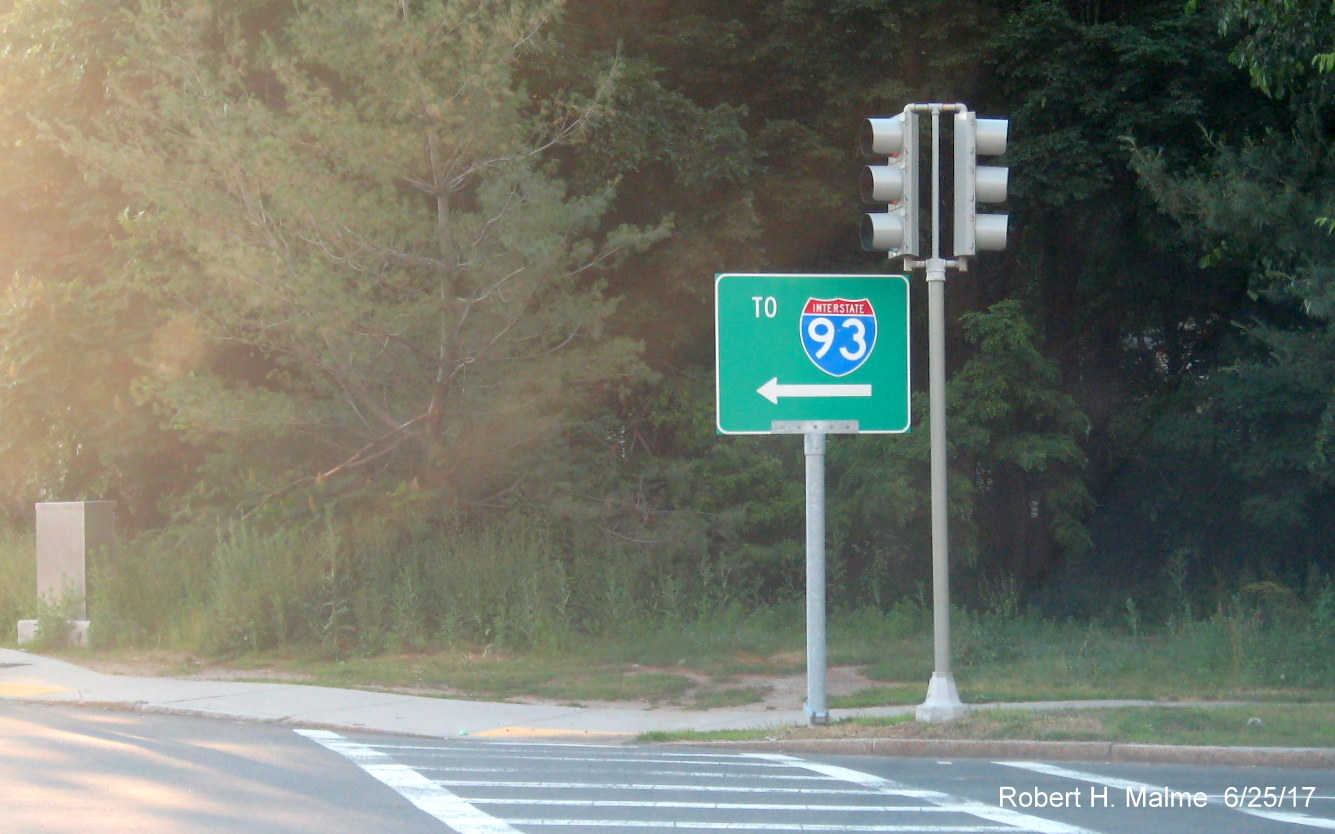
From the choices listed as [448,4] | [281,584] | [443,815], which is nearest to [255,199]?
[448,4]

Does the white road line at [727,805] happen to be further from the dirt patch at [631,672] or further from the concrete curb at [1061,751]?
the dirt patch at [631,672]

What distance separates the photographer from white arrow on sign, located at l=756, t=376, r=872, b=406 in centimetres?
1148

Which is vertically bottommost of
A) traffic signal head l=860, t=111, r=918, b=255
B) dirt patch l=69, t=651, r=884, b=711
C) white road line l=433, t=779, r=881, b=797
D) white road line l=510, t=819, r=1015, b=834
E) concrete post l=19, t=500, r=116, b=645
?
dirt patch l=69, t=651, r=884, b=711

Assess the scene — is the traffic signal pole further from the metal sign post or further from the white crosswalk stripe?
the white crosswalk stripe

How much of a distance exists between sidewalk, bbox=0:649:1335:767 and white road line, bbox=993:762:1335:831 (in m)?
0.43

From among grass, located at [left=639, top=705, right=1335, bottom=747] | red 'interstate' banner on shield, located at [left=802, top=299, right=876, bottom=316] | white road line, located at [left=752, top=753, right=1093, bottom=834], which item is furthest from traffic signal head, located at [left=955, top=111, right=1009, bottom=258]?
white road line, located at [left=752, top=753, right=1093, bottom=834]

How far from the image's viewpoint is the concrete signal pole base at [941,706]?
1087 centimetres

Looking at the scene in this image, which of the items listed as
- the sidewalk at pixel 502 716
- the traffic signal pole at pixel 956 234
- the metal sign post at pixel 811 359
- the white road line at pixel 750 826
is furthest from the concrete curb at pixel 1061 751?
the white road line at pixel 750 826

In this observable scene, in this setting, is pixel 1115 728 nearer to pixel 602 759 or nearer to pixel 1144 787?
pixel 1144 787

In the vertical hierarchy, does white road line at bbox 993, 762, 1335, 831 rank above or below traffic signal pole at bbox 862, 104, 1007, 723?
below

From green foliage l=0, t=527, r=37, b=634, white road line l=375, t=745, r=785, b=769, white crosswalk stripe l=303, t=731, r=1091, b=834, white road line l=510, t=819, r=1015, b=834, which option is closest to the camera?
white road line l=510, t=819, r=1015, b=834

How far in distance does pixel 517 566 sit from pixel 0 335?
9.04 m

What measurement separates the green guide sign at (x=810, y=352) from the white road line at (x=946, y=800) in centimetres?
307

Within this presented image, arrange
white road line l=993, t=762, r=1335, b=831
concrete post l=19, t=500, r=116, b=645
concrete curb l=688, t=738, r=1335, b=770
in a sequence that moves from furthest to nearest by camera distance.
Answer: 1. concrete post l=19, t=500, r=116, b=645
2. concrete curb l=688, t=738, r=1335, b=770
3. white road line l=993, t=762, r=1335, b=831
